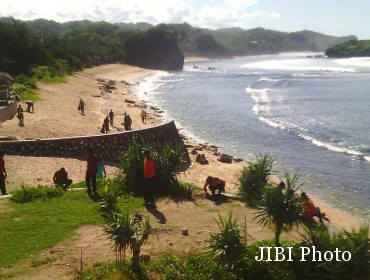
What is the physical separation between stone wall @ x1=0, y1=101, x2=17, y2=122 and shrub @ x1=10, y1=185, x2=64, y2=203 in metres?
12.8

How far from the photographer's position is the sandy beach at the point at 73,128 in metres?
16.1

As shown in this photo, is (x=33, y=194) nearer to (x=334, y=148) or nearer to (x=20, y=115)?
(x=20, y=115)

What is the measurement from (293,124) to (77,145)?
22135mm

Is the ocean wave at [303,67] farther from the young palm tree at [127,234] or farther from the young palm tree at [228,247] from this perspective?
the young palm tree at [127,234]

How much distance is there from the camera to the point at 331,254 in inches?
316

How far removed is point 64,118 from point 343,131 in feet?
68.3

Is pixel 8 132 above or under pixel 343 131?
above

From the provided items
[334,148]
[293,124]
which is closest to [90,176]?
[334,148]

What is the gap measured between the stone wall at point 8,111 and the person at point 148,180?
14.8 meters

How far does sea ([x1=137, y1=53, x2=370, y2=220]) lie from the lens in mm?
21750

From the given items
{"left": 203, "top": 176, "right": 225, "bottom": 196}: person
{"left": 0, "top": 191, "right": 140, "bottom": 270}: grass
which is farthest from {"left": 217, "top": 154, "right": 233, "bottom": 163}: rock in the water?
{"left": 0, "top": 191, "right": 140, "bottom": 270}: grass

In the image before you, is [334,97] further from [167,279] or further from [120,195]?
[167,279]

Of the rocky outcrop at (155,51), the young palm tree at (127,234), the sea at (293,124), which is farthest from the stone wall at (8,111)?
the rocky outcrop at (155,51)

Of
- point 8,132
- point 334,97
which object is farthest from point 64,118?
point 334,97
